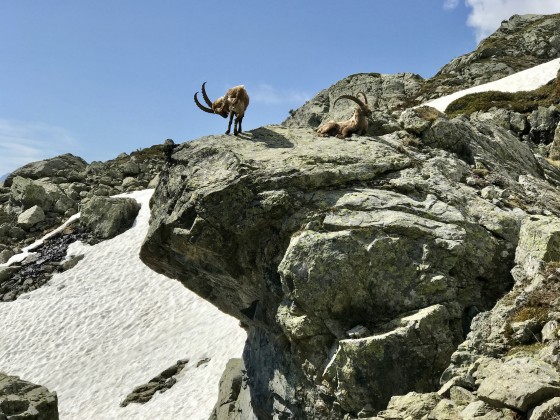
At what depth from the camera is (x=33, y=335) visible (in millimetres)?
30812

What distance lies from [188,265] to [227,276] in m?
1.55

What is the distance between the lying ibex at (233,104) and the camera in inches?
681

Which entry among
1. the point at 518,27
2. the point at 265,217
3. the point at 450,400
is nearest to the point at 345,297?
the point at 265,217

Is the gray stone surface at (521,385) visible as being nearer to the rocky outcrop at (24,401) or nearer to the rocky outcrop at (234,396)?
the rocky outcrop at (234,396)

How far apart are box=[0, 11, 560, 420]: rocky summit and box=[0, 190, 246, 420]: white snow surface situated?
20.5 ft

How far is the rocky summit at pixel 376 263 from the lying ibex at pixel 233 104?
739 millimetres

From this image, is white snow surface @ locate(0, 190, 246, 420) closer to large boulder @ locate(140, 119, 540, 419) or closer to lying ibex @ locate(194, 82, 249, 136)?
large boulder @ locate(140, 119, 540, 419)

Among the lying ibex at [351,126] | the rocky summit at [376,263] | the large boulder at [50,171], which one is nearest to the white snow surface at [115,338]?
the rocky summit at [376,263]

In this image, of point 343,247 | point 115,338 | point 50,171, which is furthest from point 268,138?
point 50,171

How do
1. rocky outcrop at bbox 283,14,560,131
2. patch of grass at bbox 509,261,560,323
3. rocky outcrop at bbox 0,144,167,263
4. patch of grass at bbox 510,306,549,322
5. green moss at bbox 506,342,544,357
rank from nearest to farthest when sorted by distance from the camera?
1. green moss at bbox 506,342,544,357
2. patch of grass at bbox 510,306,549,322
3. patch of grass at bbox 509,261,560,323
4. rocky outcrop at bbox 0,144,167,263
5. rocky outcrop at bbox 283,14,560,131

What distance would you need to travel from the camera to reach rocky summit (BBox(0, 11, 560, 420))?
29.6ft

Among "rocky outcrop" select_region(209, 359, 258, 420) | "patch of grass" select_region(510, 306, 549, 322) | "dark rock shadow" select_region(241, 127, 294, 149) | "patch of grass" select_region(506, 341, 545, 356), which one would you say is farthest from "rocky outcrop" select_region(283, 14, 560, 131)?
"patch of grass" select_region(506, 341, 545, 356)

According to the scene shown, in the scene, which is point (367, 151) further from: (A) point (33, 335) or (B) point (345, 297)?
(A) point (33, 335)

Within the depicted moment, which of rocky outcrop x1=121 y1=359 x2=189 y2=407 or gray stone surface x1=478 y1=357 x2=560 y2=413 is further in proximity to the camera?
rocky outcrop x1=121 y1=359 x2=189 y2=407
